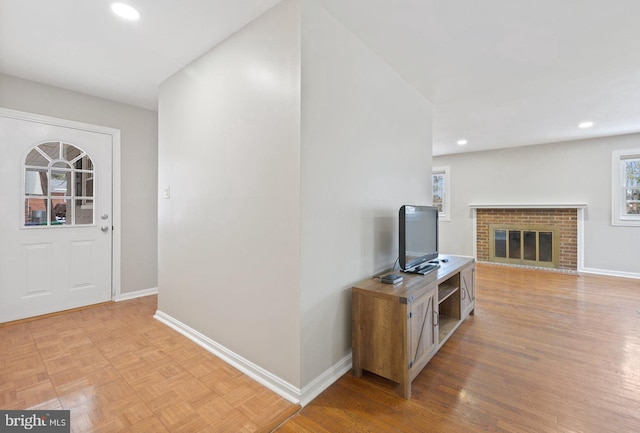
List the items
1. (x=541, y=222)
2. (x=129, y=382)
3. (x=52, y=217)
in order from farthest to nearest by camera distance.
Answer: (x=541, y=222)
(x=52, y=217)
(x=129, y=382)

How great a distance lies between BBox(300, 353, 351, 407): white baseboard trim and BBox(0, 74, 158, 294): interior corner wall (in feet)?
9.80

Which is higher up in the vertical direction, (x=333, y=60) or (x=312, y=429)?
(x=333, y=60)

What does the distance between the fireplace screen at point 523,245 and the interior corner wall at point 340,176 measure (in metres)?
4.29

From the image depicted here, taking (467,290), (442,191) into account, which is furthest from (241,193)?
(442,191)

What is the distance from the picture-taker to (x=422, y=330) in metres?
2.01

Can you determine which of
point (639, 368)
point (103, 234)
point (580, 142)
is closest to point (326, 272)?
point (639, 368)

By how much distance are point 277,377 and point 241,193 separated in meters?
1.24

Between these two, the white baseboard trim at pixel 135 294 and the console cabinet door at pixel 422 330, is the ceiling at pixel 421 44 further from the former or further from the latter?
the white baseboard trim at pixel 135 294

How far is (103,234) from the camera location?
3.49 metres

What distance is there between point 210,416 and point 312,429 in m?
0.58

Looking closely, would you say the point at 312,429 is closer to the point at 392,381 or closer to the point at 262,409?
the point at 262,409

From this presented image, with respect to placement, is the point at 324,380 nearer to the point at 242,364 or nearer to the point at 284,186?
the point at 242,364

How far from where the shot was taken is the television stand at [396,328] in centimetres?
182

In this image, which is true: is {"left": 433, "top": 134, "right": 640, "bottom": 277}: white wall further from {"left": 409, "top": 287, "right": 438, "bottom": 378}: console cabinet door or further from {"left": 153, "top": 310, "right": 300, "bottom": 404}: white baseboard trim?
{"left": 153, "top": 310, "right": 300, "bottom": 404}: white baseboard trim
